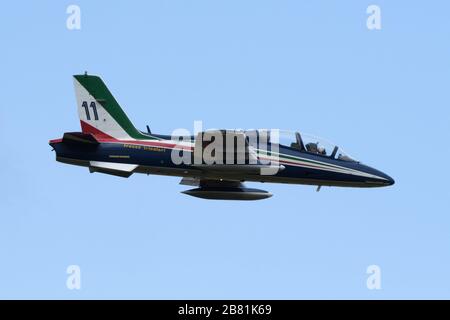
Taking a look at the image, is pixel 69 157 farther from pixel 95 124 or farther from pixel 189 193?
pixel 189 193

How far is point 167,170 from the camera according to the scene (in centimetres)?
5816

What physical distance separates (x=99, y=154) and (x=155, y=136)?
2659mm

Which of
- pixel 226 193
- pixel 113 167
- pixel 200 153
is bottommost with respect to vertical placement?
pixel 226 193

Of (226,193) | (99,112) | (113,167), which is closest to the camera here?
(113,167)

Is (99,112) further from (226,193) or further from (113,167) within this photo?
(226,193)

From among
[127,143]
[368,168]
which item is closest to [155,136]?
[127,143]

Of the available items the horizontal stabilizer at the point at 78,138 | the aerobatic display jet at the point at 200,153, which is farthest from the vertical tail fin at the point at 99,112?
the horizontal stabilizer at the point at 78,138

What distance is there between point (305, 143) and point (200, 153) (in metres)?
5.16

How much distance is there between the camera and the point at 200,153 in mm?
57312

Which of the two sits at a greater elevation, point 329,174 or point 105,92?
point 105,92

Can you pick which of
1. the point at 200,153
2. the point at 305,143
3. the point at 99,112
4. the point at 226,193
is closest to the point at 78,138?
the point at 99,112

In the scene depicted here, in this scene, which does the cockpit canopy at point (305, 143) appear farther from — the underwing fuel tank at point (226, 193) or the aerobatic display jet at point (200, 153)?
the underwing fuel tank at point (226, 193)

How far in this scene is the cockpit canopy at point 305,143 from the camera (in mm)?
58750
